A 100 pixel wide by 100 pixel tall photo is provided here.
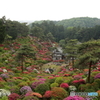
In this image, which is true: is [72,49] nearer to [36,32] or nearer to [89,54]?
[89,54]

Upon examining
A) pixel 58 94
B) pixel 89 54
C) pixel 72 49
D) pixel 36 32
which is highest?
pixel 36 32

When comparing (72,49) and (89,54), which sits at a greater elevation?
(89,54)

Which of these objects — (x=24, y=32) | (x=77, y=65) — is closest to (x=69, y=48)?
(x=77, y=65)

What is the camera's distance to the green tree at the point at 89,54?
13.7 meters

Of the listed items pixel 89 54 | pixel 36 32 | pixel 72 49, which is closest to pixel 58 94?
pixel 89 54

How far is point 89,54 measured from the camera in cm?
1387

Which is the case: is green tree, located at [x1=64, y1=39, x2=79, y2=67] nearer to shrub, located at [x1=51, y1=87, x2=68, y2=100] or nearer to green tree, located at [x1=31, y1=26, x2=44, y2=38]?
shrub, located at [x1=51, y1=87, x2=68, y2=100]

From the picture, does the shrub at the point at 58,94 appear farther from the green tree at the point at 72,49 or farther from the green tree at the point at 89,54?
the green tree at the point at 72,49

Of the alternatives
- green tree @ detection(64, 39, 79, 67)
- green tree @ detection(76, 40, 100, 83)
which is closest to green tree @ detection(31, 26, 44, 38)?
green tree @ detection(64, 39, 79, 67)

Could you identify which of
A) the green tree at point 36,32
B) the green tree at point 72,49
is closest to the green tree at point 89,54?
the green tree at point 72,49

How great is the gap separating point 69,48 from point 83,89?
1972 centimetres

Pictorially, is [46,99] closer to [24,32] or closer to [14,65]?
[14,65]

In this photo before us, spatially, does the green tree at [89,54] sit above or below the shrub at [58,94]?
above

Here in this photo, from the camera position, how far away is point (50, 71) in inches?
1414
